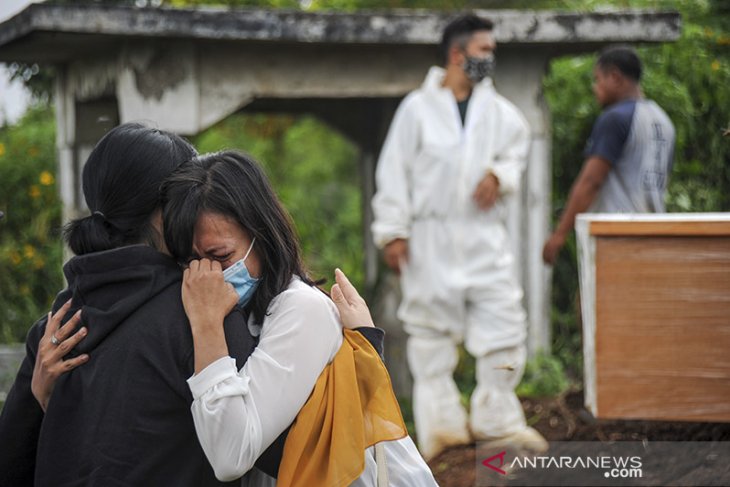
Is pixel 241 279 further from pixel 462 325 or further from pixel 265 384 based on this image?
pixel 462 325

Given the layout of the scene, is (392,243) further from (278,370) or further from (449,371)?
(278,370)

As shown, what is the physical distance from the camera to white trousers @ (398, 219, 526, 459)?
18.9 ft

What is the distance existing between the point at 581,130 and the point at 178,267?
6.53 meters

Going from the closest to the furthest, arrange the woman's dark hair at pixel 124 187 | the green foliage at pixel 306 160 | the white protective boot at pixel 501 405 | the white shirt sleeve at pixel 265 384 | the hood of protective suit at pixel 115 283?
the white shirt sleeve at pixel 265 384
the hood of protective suit at pixel 115 283
the woman's dark hair at pixel 124 187
the white protective boot at pixel 501 405
the green foliage at pixel 306 160

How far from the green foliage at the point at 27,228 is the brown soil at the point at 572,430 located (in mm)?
3592

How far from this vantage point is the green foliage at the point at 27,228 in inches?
315

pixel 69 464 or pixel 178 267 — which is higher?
pixel 178 267

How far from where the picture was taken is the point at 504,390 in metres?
5.80

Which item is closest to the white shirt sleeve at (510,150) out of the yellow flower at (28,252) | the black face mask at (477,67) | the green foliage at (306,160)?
the black face mask at (477,67)

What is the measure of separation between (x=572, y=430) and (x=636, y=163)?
1550 millimetres

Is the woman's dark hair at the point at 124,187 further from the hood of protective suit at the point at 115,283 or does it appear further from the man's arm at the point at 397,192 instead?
the man's arm at the point at 397,192

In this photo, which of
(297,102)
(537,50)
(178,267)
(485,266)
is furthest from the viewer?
(297,102)

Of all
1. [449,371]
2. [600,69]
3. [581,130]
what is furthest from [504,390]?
[581,130]

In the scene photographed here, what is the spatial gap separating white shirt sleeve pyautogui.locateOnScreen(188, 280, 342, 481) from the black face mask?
12.2ft
